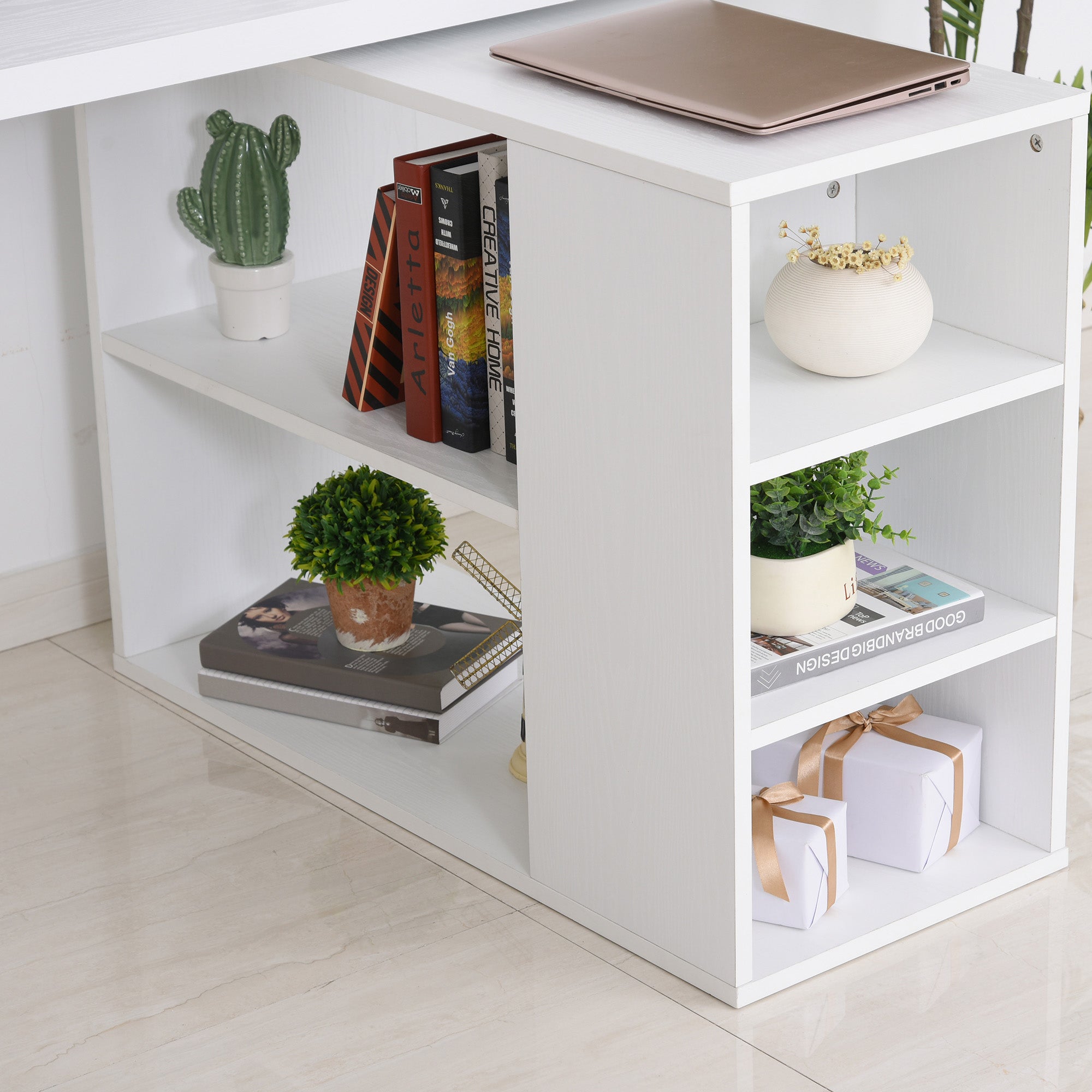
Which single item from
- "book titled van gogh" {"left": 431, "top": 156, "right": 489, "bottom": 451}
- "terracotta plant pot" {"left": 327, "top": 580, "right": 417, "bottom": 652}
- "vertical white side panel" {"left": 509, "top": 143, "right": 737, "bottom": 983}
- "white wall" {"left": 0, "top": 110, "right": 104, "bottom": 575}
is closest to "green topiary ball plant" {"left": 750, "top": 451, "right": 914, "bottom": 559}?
"vertical white side panel" {"left": 509, "top": 143, "right": 737, "bottom": 983}

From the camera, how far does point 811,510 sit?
1418mm

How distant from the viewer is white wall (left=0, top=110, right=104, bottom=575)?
1875mm

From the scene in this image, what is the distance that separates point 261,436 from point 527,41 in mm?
684

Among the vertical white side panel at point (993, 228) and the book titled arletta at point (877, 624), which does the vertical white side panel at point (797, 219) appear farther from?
the book titled arletta at point (877, 624)

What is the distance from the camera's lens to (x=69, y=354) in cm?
197

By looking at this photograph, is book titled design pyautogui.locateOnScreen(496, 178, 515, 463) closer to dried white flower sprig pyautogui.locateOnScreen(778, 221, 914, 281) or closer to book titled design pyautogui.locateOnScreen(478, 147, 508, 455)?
book titled design pyautogui.locateOnScreen(478, 147, 508, 455)

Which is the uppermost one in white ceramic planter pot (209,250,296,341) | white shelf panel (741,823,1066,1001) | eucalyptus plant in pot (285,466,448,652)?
white ceramic planter pot (209,250,296,341)

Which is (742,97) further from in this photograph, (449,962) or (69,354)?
(69,354)

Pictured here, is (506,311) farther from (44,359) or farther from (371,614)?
(44,359)

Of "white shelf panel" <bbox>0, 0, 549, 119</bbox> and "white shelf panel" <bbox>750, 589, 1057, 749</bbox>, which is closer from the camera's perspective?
"white shelf panel" <bbox>0, 0, 549, 119</bbox>

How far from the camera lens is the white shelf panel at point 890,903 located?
4.61 feet

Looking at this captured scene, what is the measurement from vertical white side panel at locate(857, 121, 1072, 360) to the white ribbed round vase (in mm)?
85

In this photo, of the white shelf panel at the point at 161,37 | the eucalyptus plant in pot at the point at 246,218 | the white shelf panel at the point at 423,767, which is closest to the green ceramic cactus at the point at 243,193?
the eucalyptus plant in pot at the point at 246,218

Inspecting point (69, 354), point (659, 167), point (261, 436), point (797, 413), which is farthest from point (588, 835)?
point (69, 354)
